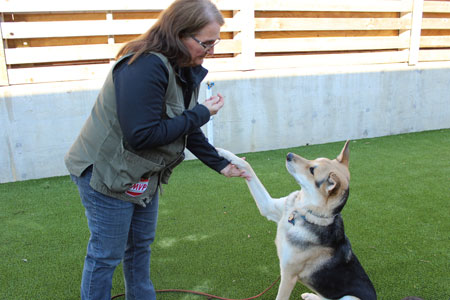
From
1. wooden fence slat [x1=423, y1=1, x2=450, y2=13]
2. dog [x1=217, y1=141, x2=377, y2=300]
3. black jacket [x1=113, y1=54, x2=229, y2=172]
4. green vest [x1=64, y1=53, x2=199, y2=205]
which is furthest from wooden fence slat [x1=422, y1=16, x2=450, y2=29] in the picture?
black jacket [x1=113, y1=54, x2=229, y2=172]

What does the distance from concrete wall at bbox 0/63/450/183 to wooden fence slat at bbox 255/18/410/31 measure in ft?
2.50

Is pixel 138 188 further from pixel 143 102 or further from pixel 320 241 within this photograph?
A: pixel 320 241

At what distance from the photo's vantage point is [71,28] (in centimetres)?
522

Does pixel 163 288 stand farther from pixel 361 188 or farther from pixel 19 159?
pixel 19 159

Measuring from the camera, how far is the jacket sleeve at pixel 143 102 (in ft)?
5.21

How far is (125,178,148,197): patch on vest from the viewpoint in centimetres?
187

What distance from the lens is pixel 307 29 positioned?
6.72 metres

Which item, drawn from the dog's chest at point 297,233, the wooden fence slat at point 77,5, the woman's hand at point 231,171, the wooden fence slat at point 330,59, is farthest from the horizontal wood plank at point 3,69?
the dog's chest at point 297,233

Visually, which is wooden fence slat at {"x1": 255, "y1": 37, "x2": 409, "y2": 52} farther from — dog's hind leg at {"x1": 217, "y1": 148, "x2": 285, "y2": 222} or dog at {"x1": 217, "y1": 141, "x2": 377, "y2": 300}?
dog at {"x1": 217, "y1": 141, "x2": 377, "y2": 300}

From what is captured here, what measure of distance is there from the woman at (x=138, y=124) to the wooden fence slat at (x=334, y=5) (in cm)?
486

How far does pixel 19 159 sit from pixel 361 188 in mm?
4669

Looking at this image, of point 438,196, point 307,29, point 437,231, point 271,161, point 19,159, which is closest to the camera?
point 437,231

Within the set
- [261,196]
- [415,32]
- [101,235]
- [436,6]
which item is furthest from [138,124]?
[436,6]

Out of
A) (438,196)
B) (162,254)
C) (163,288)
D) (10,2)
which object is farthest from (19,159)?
(438,196)
